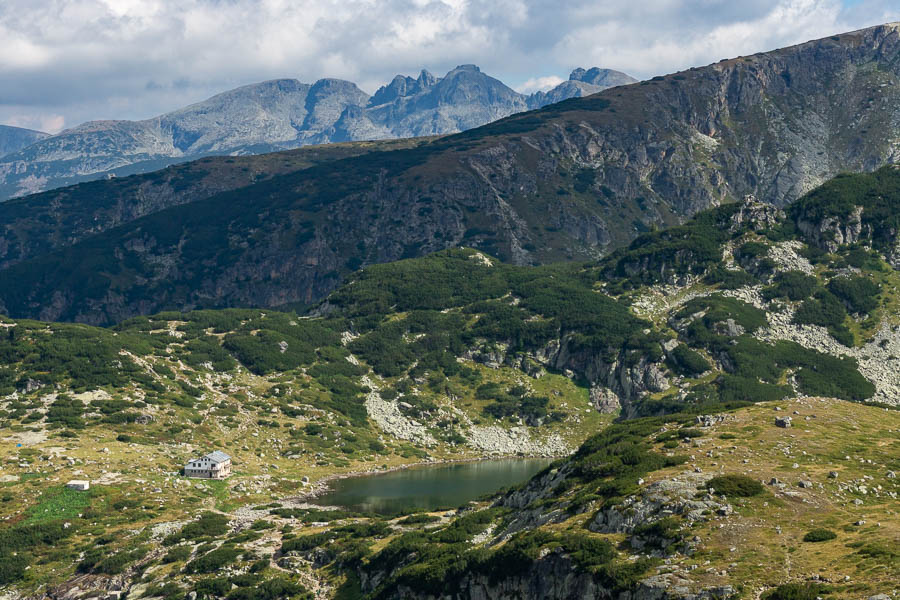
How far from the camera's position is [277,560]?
10344 centimetres

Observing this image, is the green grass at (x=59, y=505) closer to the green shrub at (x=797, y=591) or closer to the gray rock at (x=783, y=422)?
the gray rock at (x=783, y=422)

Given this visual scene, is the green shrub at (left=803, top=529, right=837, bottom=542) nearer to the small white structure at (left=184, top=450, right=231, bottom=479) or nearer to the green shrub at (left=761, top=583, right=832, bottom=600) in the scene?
the green shrub at (left=761, top=583, right=832, bottom=600)

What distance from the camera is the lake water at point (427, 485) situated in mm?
146000

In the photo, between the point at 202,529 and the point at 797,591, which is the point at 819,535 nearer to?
the point at 797,591

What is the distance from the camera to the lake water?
146 meters

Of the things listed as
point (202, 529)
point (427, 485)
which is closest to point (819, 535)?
point (202, 529)

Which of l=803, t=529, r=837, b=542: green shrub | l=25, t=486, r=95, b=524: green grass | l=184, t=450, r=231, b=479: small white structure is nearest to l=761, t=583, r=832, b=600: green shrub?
l=803, t=529, r=837, b=542: green shrub

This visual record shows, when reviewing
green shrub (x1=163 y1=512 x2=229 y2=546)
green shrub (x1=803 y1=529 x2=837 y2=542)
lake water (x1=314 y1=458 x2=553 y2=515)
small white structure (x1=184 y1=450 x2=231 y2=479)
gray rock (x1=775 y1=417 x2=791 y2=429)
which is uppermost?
gray rock (x1=775 y1=417 x2=791 y2=429)

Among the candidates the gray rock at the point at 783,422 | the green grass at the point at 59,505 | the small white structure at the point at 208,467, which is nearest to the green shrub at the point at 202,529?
the green grass at the point at 59,505

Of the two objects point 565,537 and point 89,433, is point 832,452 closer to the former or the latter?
point 565,537

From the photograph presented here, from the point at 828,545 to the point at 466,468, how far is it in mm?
130735

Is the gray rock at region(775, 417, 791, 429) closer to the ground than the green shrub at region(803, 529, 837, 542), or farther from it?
farther from it

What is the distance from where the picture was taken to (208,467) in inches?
5999

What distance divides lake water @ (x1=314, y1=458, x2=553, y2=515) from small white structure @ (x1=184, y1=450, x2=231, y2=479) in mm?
19269
